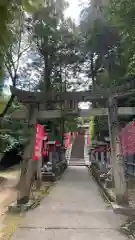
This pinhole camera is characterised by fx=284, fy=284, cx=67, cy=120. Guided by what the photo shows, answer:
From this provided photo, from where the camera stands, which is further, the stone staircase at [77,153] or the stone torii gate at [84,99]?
the stone staircase at [77,153]

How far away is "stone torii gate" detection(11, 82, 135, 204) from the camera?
742 cm

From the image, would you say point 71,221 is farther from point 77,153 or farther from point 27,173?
point 77,153

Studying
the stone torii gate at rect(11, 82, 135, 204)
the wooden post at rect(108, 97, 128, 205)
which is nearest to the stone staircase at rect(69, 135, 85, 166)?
the stone torii gate at rect(11, 82, 135, 204)

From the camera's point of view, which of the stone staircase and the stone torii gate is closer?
the stone torii gate

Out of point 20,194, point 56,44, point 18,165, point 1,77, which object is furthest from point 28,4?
point 18,165

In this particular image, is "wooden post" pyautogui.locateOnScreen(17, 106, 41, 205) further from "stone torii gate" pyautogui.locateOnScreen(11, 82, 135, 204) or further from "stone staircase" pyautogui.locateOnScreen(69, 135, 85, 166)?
"stone staircase" pyautogui.locateOnScreen(69, 135, 85, 166)

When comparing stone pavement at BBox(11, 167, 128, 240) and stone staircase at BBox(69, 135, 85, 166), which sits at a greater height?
stone staircase at BBox(69, 135, 85, 166)

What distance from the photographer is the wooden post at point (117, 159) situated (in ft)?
23.3

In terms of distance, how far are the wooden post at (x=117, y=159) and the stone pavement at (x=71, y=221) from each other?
0.49 metres

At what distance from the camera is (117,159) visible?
24.5 ft

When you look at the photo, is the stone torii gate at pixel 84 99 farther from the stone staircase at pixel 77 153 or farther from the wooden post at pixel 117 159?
the stone staircase at pixel 77 153

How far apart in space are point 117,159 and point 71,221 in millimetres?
2146

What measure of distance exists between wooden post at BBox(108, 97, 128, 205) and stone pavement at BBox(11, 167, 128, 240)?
19.4 inches

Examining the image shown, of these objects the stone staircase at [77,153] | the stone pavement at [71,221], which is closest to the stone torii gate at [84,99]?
the stone pavement at [71,221]
